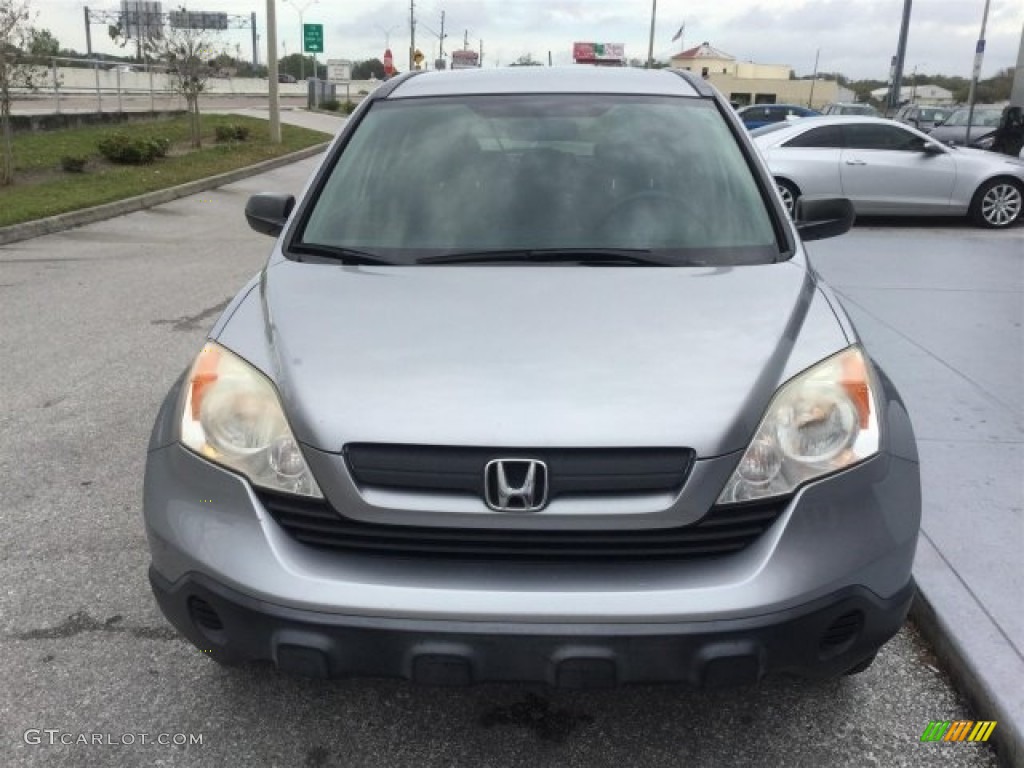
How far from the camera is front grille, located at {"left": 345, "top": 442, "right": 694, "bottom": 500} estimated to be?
196cm

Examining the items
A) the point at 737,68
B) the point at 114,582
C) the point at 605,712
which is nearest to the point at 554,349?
the point at 605,712

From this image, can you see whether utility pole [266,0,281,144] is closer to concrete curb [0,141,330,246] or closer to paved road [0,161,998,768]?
concrete curb [0,141,330,246]

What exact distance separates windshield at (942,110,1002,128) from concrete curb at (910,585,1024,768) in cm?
2329

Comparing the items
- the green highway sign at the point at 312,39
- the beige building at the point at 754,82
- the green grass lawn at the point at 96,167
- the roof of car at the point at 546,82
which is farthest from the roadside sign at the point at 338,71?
the roof of car at the point at 546,82

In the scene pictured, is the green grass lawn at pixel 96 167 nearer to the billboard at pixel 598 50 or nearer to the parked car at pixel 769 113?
the parked car at pixel 769 113

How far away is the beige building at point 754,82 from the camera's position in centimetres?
7288

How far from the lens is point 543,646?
6.21 ft

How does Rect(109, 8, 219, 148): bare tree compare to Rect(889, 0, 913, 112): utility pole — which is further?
Rect(889, 0, 913, 112): utility pole

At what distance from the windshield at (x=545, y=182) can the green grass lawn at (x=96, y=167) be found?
9.21 m

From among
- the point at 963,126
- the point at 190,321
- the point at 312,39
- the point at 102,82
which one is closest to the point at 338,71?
the point at 312,39

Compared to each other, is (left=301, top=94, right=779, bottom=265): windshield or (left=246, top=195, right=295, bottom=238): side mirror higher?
(left=301, top=94, right=779, bottom=265): windshield

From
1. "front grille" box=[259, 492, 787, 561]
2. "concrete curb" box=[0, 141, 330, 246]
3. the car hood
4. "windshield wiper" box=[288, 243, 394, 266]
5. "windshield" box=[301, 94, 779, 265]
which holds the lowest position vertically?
"concrete curb" box=[0, 141, 330, 246]

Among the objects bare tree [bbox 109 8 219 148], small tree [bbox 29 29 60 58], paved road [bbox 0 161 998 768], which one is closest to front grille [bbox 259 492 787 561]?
paved road [bbox 0 161 998 768]

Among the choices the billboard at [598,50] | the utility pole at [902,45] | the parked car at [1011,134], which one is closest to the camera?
the parked car at [1011,134]
